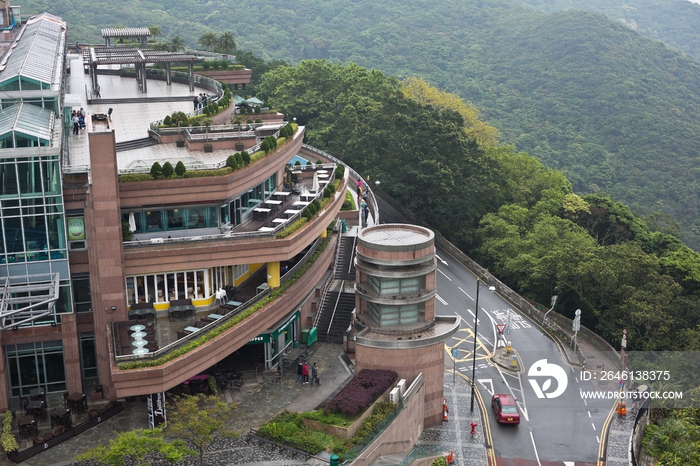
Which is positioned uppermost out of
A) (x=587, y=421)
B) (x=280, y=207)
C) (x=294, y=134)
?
(x=294, y=134)

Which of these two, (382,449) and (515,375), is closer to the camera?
(382,449)

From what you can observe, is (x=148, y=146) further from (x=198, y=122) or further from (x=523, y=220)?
(x=523, y=220)

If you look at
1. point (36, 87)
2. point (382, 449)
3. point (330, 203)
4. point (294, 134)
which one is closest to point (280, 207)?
point (330, 203)

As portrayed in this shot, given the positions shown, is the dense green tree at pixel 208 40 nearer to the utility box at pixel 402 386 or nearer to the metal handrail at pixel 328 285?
the metal handrail at pixel 328 285

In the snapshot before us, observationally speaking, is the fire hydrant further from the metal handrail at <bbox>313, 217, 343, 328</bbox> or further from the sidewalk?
the metal handrail at <bbox>313, 217, 343, 328</bbox>

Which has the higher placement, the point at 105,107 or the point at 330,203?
the point at 105,107

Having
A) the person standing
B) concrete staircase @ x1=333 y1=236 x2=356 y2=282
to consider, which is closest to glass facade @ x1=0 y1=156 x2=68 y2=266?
the person standing
